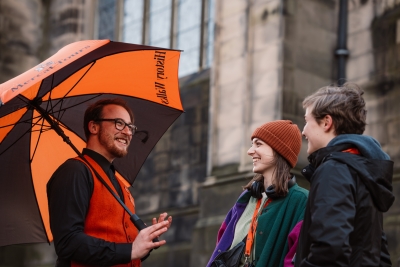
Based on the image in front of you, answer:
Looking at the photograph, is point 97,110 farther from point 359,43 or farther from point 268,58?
point 359,43

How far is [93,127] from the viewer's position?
5270 millimetres

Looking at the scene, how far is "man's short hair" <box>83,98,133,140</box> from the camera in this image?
5.29 m

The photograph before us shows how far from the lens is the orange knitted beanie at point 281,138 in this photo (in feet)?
17.5

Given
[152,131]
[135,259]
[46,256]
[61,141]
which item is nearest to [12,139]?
[61,141]

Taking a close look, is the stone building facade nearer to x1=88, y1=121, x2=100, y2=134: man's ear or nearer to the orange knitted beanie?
the orange knitted beanie

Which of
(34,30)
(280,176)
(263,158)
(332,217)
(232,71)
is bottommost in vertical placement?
(332,217)

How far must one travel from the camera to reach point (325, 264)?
3885mm

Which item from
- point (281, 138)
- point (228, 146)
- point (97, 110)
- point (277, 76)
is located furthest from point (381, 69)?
point (97, 110)

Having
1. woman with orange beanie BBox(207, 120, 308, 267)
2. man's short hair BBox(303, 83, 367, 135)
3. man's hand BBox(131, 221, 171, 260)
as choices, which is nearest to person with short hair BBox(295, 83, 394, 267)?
man's short hair BBox(303, 83, 367, 135)

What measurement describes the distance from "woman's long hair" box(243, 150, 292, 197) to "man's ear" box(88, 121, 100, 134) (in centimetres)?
99

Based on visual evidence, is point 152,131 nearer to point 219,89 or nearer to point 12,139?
point 12,139

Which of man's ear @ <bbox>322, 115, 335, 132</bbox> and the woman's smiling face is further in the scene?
the woman's smiling face

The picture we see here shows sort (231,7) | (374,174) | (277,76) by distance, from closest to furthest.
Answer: (374,174) < (277,76) < (231,7)

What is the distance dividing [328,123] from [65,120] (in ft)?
7.05
